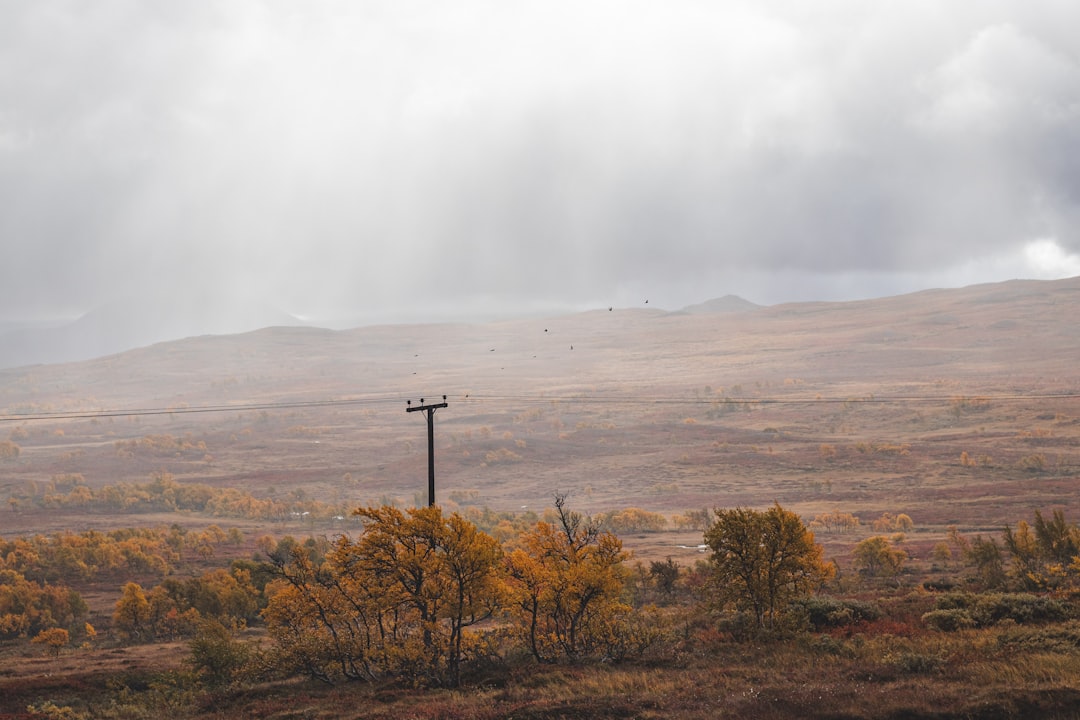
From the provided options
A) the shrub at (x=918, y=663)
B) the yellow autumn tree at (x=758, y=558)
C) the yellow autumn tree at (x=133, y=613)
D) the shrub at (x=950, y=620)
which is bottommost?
the yellow autumn tree at (x=133, y=613)

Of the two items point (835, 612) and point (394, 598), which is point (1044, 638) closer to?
point (835, 612)

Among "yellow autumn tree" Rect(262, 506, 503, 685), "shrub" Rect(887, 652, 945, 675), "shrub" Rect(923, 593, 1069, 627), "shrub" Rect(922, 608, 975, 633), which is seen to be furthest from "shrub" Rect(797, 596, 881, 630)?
"yellow autumn tree" Rect(262, 506, 503, 685)

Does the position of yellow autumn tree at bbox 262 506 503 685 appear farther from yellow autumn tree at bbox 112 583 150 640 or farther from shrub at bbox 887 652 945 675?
yellow autumn tree at bbox 112 583 150 640

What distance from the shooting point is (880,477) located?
146m

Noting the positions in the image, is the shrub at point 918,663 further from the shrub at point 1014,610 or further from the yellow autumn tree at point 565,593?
the yellow autumn tree at point 565,593

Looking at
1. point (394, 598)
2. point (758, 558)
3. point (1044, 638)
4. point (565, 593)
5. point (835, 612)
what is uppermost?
point (758, 558)

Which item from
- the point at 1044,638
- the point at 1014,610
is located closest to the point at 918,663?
the point at 1044,638

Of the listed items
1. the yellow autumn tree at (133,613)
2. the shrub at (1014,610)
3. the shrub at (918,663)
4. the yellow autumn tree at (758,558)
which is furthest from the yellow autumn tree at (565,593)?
the yellow autumn tree at (133,613)

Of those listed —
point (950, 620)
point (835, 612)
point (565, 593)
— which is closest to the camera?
point (950, 620)

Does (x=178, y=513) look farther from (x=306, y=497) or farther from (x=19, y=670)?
(x=19, y=670)

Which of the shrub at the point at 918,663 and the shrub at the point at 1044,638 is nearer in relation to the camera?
the shrub at the point at 918,663

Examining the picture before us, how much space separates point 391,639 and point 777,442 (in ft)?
553

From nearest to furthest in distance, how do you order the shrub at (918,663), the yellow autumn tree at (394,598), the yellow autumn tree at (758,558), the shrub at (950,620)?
the shrub at (918,663), the yellow autumn tree at (394,598), the shrub at (950,620), the yellow autumn tree at (758,558)

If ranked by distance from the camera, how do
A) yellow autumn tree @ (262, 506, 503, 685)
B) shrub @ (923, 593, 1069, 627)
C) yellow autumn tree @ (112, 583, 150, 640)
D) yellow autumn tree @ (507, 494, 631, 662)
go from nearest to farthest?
yellow autumn tree @ (262, 506, 503, 685), shrub @ (923, 593, 1069, 627), yellow autumn tree @ (507, 494, 631, 662), yellow autumn tree @ (112, 583, 150, 640)
